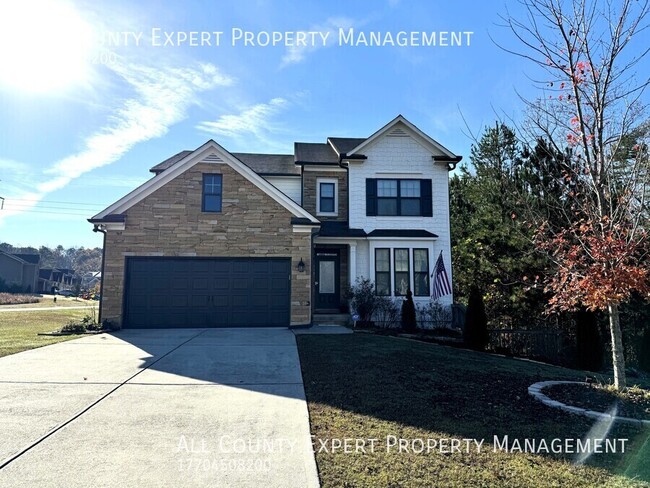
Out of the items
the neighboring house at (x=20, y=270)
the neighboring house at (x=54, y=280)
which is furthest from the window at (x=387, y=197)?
the neighboring house at (x=54, y=280)

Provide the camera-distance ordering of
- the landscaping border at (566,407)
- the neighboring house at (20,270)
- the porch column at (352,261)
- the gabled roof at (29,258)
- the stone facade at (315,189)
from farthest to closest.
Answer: the gabled roof at (29,258), the neighboring house at (20,270), the stone facade at (315,189), the porch column at (352,261), the landscaping border at (566,407)

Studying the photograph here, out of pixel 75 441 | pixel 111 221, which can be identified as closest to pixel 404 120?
pixel 111 221

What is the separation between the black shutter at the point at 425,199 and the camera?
16.9 meters

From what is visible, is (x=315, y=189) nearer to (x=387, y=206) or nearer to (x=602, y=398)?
(x=387, y=206)

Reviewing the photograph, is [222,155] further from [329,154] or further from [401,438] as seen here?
[401,438]

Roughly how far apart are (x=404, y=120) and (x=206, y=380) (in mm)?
13544

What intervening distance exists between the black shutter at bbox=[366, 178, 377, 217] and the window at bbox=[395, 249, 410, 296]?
6.20 feet

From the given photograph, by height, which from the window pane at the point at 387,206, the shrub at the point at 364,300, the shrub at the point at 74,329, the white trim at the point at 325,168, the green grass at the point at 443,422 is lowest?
the green grass at the point at 443,422

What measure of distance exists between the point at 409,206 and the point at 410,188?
757mm

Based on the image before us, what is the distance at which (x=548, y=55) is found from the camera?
6.89m

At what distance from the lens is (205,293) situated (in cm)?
1359

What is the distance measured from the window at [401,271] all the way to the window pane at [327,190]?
3699 millimetres

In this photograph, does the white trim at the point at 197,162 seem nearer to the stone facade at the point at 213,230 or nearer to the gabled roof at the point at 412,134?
the stone facade at the point at 213,230

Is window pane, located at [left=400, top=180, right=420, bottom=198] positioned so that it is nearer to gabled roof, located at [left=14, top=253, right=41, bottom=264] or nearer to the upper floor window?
the upper floor window
